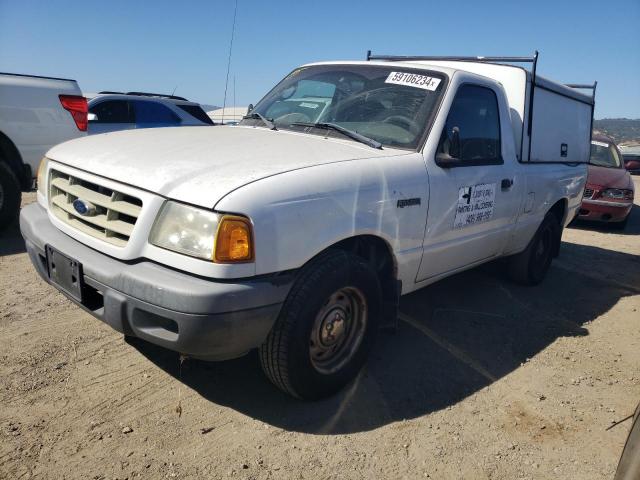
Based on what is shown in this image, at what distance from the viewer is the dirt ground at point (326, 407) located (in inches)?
91.3

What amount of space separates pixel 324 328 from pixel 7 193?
420 centimetres

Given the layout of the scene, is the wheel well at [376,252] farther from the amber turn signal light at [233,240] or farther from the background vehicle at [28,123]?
the background vehicle at [28,123]

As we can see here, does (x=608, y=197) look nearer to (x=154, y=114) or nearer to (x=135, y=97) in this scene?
(x=154, y=114)

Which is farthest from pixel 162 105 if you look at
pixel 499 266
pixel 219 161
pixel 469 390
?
pixel 469 390

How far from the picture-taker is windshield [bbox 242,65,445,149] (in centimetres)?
322

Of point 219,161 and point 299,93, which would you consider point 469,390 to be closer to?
point 219,161

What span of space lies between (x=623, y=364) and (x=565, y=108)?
287 centimetres

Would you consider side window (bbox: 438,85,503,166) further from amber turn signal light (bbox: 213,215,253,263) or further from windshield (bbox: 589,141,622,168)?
windshield (bbox: 589,141,622,168)

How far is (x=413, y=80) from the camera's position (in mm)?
3418

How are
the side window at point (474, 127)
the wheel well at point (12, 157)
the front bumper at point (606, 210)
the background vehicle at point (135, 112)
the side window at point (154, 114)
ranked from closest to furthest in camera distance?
the side window at point (474, 127), the wheel well at point (12, 157), the background vehicle at point (135, 112), the side window at point (154, 114), the front bumper at point (606, 210)

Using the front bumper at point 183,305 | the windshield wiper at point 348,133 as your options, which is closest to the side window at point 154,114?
the windshield wiper at point 348,133

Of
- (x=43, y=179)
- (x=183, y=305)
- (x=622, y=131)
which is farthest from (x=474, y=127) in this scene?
(x=622, y=131)

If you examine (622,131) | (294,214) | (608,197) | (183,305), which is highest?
(622,131)

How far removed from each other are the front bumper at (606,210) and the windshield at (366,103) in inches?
262
